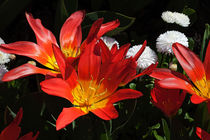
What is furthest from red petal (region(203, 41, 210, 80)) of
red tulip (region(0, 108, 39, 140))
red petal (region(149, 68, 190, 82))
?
red tulip (region(0, 108, 39, 140))

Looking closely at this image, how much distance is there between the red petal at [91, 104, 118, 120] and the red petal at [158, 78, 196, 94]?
15cm

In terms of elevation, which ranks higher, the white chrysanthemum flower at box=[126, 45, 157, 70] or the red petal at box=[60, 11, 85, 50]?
the red petal at box=[60, 11, 85, 50]

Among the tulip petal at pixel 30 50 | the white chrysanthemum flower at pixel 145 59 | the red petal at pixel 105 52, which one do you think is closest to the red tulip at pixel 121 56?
the red petal at pixel 105 52

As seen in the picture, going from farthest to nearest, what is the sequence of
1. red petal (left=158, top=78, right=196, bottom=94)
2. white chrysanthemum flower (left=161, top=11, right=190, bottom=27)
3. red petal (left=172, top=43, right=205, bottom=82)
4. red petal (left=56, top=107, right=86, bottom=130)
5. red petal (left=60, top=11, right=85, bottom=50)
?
white chrysanthemum flower (left=161, top=11, right=190, bottom=27), red petal (left=60, top=11, right=85, bottom=50), red petal (left=172, top=43, right=205, bottom=82), red petal (left=158, top=78, right=196, bottom=94), red petal (left=56, top=107, right=86, bottom=130)

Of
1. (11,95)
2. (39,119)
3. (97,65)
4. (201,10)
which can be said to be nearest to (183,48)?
(97,65)

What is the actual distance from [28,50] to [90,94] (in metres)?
0.24

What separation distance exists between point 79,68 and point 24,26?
1060 millimetres

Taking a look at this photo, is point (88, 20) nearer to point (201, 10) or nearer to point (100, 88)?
point (100, 88)

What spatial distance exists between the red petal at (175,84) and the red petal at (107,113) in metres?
0.15

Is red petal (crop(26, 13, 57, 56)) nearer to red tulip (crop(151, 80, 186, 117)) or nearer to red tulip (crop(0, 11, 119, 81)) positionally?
red tulip (crop(0, 11, 119, 81))

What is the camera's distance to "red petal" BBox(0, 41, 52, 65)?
891 mm

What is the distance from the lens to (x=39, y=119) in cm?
107

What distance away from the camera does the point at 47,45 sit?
3.32ft

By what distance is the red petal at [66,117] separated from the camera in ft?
2.30
